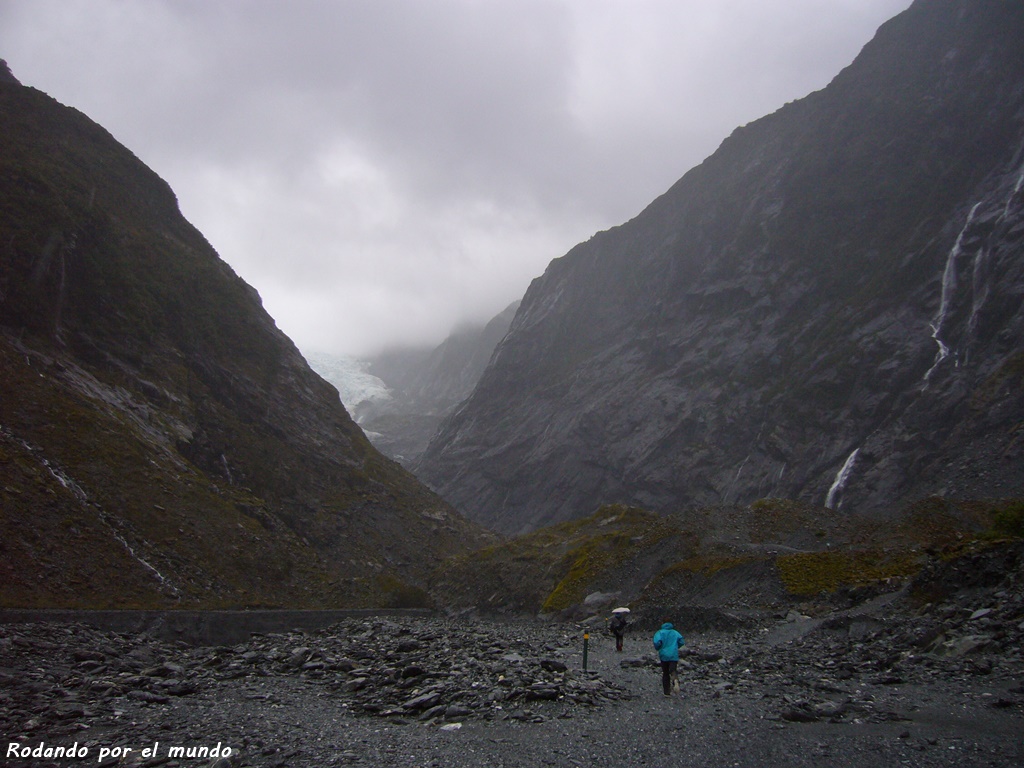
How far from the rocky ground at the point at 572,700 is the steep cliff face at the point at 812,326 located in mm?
44802

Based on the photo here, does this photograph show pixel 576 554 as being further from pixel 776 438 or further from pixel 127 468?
pixel 776 438

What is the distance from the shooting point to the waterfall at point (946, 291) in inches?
3236

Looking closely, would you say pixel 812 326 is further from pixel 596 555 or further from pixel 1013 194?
pixel 596 555

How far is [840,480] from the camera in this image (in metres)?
79.8

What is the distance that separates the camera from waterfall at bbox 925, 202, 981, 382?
82188 mm

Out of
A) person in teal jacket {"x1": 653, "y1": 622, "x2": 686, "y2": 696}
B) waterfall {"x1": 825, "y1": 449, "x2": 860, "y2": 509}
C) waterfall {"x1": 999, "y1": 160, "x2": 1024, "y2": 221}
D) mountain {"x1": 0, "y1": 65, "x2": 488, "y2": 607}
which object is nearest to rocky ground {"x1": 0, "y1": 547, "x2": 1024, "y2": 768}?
person in teal jacket {"x1": 653, "y1": 622, "x2": 686, "y2": 696}

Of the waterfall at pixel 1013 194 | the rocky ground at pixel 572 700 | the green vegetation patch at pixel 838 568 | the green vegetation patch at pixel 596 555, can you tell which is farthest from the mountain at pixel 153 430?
the waterfall at pixel 1013 194

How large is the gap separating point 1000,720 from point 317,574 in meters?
53.2

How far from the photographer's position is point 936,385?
7906 cm

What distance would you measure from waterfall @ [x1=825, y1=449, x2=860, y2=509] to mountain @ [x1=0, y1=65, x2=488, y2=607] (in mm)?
42779

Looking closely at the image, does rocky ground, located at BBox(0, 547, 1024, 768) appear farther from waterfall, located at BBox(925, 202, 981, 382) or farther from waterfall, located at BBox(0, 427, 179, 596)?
waterfall, located at BBox(925, 202, 981, 382)

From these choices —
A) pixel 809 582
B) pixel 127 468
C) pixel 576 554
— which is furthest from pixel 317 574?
pixel 809 582

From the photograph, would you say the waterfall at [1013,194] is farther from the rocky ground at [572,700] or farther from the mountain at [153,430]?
the rocky ground at [572,700]

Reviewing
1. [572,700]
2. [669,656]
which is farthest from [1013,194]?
[572,700]
